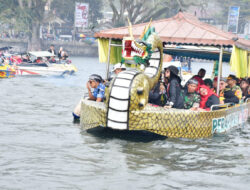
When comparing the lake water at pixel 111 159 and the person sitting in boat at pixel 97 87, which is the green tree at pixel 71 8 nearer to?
the lake water at pixel 111 159

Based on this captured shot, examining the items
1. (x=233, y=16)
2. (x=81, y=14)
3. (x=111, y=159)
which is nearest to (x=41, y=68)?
(x=111, y=159)

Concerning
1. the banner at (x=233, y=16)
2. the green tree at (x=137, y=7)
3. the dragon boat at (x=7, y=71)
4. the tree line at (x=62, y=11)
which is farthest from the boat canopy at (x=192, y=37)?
the banner at (x=233, y=16)

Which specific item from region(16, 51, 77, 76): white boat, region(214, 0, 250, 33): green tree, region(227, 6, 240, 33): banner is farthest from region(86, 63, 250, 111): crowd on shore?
region(214, 0, 250, 33): green tree

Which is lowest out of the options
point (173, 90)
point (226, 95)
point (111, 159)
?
point (111, 159)

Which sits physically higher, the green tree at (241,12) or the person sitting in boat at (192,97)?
the green tree at (241,12)

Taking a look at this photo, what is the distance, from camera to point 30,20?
61375 millimetres

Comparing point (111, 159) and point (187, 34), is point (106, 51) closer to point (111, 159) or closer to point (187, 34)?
point (187, 34)

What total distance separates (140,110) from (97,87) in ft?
7.65

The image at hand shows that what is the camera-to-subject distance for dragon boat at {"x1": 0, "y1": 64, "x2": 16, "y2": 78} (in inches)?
1121

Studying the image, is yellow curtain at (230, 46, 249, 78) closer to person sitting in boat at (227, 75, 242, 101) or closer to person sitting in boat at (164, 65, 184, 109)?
person sitting in boat at (227, 75, 242, 101)

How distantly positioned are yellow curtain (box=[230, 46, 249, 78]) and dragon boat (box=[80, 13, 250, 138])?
1537 millimetres

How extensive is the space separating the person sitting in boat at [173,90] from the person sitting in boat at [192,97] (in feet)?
1.03

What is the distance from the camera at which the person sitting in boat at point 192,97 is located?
1166 centimetres

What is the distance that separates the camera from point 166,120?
407 inches
